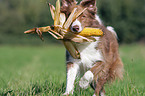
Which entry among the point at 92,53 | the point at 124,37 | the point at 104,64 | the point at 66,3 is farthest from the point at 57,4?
the point at 124,37

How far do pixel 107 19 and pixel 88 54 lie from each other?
39.7 metres

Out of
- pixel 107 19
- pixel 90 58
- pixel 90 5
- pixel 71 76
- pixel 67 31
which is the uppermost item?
pixel 90 5

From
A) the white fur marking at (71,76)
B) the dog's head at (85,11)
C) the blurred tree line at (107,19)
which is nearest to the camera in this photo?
the white fur marking at (71,76)

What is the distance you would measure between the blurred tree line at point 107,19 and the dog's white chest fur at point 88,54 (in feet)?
103

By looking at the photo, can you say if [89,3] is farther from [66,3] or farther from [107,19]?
[107,19]

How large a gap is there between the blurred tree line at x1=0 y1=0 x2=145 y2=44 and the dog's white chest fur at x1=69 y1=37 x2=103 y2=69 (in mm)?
31512

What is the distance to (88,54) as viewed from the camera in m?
4.66

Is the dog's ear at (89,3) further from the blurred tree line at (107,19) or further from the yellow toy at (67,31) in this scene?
the blurred tree line at (107,19)

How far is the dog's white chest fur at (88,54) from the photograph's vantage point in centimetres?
462

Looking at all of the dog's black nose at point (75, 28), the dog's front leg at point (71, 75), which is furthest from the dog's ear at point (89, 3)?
the dog's front leg at point (71, 75)

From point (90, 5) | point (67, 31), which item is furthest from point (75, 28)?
point (90, 5)

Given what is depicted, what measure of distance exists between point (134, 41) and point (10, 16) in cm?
2840

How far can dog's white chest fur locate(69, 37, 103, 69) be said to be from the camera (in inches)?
182

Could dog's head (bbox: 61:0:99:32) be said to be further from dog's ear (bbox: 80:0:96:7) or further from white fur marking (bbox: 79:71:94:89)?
white fur marking (bbox: 79:71:94:89)
